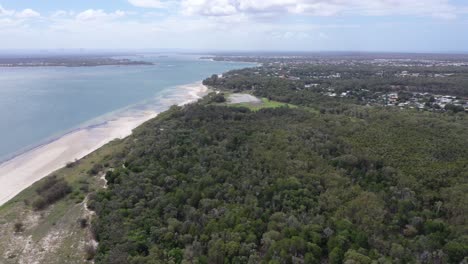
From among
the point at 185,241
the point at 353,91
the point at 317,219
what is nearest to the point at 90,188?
the point at 185,241

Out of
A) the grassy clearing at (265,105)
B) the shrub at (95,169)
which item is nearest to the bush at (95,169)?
the shrub at (95,169)

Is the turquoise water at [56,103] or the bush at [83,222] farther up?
the turquoise water at [56,103]

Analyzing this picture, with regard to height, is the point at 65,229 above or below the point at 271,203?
below

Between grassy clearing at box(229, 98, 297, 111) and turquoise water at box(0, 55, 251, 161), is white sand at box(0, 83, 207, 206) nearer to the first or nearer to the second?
turquoise water at box(0, 55, 251, 161)

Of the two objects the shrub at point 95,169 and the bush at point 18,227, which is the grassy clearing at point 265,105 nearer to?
the shrub at point 95,169

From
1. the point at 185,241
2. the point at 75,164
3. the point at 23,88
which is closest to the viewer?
the point at 185,241

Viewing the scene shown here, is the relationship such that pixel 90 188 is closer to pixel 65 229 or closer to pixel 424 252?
pixel 65 229

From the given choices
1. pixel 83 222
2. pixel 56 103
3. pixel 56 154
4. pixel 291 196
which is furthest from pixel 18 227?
pixel 56 103
